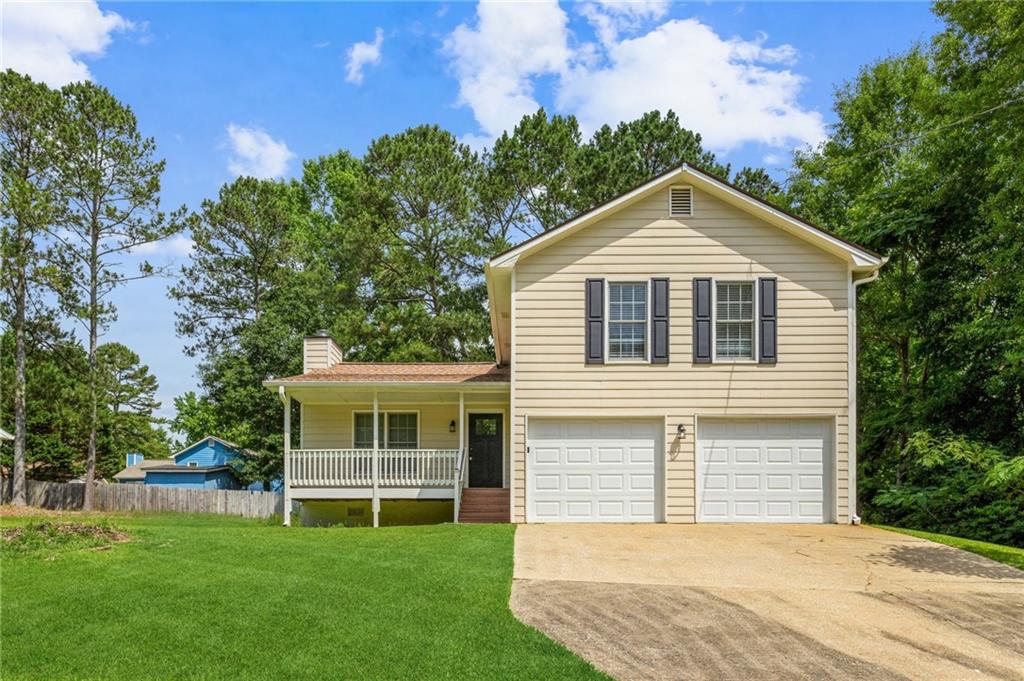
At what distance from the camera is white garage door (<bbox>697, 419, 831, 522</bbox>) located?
12.9 meters

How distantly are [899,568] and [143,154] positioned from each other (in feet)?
79.7

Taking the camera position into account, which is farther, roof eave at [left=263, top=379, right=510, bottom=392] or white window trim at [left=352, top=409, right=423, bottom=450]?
white window trim at [left=352, top=409, right=423, bottom=450]

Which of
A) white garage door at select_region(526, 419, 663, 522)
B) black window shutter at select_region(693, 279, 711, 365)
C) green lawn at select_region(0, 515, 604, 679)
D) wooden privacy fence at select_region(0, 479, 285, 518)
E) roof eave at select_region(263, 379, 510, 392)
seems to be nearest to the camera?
green lawn at select_region(0, 515, 604, 679)

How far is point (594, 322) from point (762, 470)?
4.10m

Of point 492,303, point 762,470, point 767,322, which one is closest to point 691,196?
point 767,322

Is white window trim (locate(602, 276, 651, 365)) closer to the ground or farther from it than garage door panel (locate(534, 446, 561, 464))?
farther from it

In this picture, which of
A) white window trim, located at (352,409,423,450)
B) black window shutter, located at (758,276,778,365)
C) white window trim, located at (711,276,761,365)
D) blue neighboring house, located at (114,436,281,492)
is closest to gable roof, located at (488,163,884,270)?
black window shutter, located at (758,276,778,365)

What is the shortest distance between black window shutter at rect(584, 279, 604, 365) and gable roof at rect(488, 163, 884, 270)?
1164 mm

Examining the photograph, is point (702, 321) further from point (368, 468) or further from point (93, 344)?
point (93, 344)

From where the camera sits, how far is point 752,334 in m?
13.2

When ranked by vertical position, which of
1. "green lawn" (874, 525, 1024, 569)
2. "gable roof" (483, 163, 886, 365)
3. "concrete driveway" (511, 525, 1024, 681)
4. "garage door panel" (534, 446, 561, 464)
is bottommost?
"green lawn" (874, 525, 1024, 569)

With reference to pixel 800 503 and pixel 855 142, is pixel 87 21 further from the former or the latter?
pixel 855 142

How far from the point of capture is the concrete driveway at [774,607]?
558cm

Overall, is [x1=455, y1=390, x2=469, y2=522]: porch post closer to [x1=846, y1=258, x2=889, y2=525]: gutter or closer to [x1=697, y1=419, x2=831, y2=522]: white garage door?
[x1=697, y1=419, x2=831, y2=522]: white garage door
